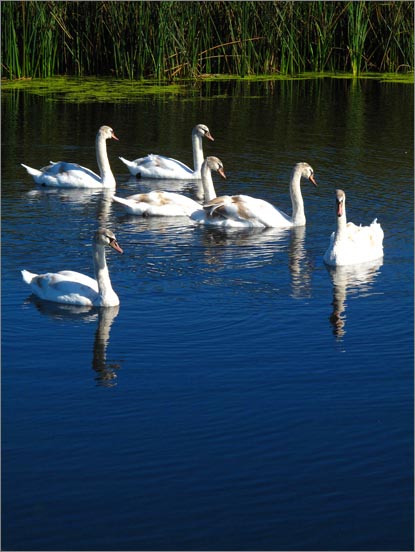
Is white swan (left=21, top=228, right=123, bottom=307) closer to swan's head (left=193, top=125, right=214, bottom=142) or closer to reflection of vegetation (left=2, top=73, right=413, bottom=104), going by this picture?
swan's head (left=193, top=125, right=214, bottom=142)

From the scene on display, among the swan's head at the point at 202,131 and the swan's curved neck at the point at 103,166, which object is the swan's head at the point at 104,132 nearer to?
the swan's curved neck at the point at 103,166

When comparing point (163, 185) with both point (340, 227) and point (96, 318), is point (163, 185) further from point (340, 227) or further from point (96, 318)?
point (96, 318)

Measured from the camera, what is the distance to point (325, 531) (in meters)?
8.62

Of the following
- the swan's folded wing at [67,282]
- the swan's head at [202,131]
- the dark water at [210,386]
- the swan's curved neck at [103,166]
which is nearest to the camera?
the dark water at [210,386]

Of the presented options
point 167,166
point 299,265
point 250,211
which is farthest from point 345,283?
point 167,166

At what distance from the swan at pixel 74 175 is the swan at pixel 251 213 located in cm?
374

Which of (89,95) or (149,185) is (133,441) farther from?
(89,95)

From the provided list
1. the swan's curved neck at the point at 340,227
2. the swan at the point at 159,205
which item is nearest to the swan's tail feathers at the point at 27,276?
the swan's curved neck at the point at 340,227

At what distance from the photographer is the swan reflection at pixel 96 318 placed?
11812 millimetres

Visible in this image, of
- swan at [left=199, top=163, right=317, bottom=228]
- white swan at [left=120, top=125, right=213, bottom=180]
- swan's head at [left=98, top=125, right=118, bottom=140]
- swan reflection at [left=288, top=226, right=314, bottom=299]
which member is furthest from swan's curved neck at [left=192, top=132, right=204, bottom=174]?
swan reflection at [left=288, top=226, right=314, bottom=299]

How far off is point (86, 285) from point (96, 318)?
60 cm

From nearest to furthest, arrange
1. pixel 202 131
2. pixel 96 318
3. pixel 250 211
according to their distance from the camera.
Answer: pixel 96 318 → pixel 250 211 → pixel 202 131

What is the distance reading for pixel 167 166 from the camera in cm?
2223

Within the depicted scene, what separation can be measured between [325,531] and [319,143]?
17.1m
